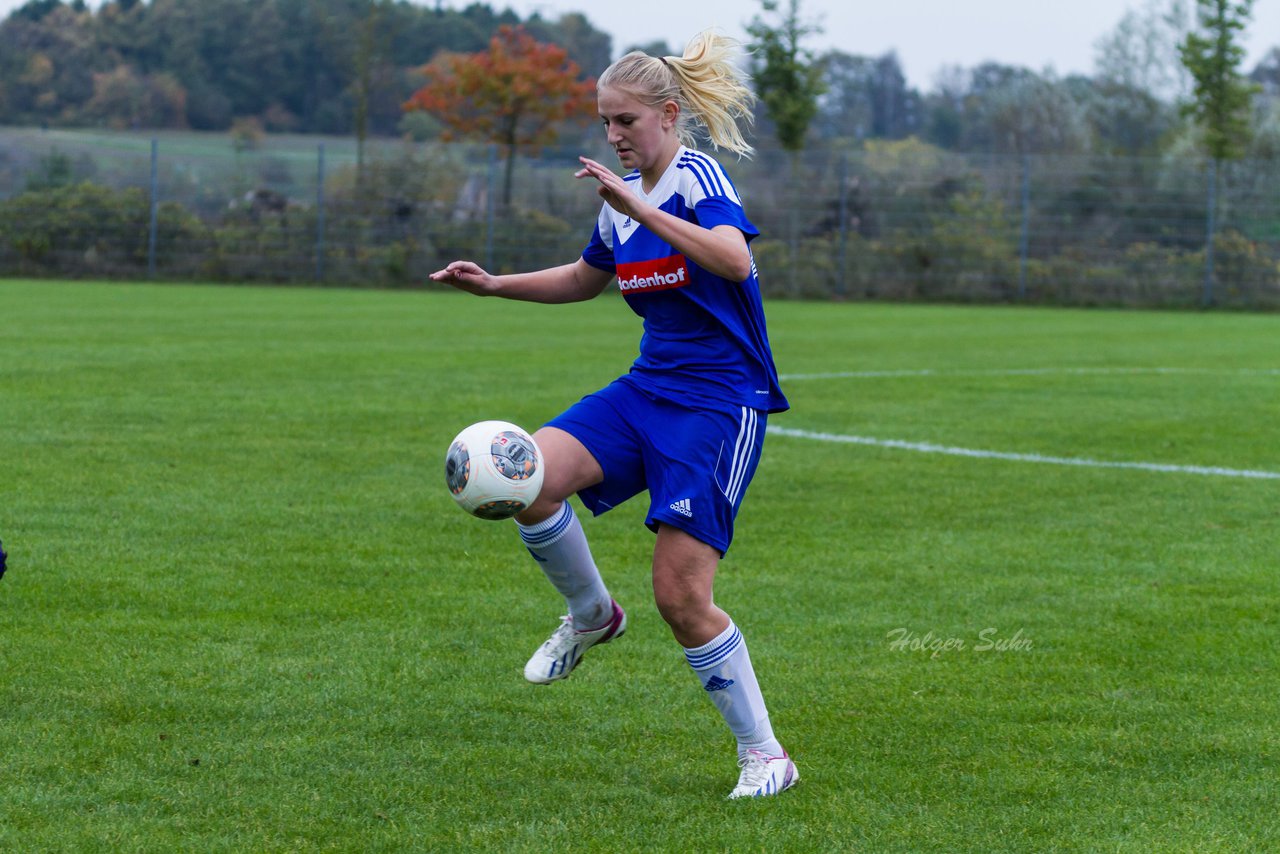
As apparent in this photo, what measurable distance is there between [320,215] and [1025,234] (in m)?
14.1

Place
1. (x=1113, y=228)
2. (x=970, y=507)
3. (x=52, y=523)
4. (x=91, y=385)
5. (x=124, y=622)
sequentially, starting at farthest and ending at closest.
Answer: (x=1113, y=228) → (x=91, y=385) → (x=970, y=507) → (x=52, y=523) → (x=124, y=622)

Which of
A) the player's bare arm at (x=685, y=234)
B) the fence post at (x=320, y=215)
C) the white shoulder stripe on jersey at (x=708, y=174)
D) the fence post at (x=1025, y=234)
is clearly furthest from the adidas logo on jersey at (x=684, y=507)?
the fence post at (x=1025, y=234)

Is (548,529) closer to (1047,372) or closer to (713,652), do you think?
(713,652)

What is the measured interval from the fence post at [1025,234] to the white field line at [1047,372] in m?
14.3

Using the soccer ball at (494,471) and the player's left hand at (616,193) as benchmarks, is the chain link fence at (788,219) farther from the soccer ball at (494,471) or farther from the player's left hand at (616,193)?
the player's left hand at (616,193)

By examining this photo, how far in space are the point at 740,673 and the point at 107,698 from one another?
1.99 m

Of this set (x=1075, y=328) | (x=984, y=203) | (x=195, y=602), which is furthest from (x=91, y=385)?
(x=984, y=203)

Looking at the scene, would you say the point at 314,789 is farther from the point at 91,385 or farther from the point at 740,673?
the point at 91,385

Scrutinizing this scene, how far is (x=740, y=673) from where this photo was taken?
436cm

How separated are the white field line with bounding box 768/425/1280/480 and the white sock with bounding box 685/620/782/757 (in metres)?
6.16

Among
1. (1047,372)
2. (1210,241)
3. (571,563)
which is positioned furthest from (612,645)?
(1210,241)

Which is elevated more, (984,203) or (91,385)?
(984,203)

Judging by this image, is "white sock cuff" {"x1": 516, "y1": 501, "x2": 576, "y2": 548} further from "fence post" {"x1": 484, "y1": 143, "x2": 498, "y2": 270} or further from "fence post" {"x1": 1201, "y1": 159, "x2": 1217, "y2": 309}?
"fence post" {"x1": 1201, "y1": 159, "x2": 1217, "y2": 309}

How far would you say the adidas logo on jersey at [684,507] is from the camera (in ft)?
14.2
